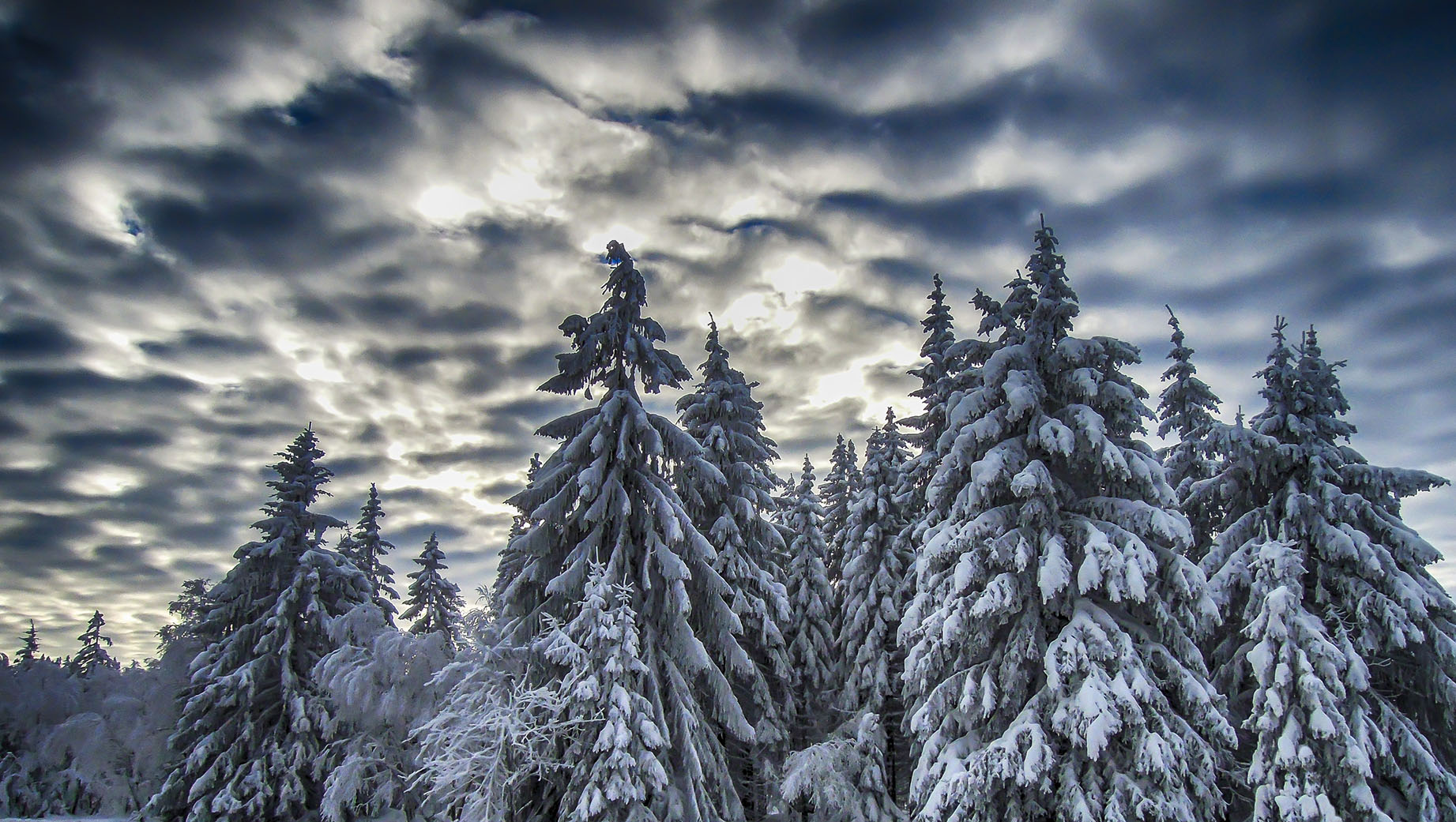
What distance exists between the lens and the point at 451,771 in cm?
1392

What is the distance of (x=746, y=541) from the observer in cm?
2458

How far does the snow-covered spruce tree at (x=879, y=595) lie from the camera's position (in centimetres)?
2405

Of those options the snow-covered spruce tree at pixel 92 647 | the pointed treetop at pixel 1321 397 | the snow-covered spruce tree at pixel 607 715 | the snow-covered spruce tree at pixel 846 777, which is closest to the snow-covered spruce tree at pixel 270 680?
the snow-covered spruce tree at pixel 607 715

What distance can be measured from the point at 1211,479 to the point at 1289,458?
187 centimetres

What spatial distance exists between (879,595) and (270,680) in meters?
21.1

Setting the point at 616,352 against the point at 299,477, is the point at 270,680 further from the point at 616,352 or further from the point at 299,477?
the point at 616,352

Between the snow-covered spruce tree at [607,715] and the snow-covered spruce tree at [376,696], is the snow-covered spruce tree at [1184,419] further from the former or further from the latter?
the snow-covered spruce tree at [376,696]

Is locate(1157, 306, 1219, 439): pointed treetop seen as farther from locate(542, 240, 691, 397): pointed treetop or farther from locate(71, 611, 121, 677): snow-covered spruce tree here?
locate(71, 611, 121, 677): snow-covered spruce tree

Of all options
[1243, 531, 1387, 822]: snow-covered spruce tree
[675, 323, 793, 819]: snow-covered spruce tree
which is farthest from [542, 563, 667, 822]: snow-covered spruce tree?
[1243, 531, 1387, 822]: snow-covered spruce tree

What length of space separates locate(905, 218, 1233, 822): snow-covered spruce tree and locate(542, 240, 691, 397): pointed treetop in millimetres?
7845

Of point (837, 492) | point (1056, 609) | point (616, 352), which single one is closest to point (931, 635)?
point (1056, 609)

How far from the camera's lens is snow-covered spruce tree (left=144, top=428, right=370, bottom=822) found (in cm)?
2347

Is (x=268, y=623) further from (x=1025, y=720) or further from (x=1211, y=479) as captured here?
(x=1211, y=479)

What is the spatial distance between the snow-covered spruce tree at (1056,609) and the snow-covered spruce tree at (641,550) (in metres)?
4.92
